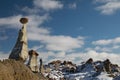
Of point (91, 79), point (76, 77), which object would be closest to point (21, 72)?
point (91, 79)

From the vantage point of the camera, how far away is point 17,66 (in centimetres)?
10206

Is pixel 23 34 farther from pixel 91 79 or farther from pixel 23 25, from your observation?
pixel 91 79

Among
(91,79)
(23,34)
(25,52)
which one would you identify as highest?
(23,34)

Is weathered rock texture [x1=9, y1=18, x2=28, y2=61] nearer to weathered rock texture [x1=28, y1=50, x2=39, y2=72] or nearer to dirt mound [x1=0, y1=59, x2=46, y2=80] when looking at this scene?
weathered rock texture [x1=28, y1=50, x2=39, y2=72]

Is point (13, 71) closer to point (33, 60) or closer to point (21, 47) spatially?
point (21, 47)

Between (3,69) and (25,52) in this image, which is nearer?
(3,69)

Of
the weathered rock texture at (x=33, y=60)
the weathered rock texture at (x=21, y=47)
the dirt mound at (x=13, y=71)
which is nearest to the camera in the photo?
the dirt mound at (x=13, y=71)

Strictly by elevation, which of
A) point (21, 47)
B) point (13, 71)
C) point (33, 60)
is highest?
point (21, 47)

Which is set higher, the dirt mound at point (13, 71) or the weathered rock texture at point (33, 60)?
the weathered rock texture at point (33, 60)

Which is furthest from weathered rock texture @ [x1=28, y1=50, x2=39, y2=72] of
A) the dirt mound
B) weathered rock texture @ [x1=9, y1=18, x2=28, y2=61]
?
the dirt mound

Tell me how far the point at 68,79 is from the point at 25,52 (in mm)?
70296

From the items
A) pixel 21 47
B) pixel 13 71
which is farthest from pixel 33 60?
pixel 13 71

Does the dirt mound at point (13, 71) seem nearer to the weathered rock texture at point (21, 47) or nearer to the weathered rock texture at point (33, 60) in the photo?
the weathered rock texture at point (21, 47)

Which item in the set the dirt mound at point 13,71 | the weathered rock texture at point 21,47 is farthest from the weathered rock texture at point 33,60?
the dirt mound at point 13,71
